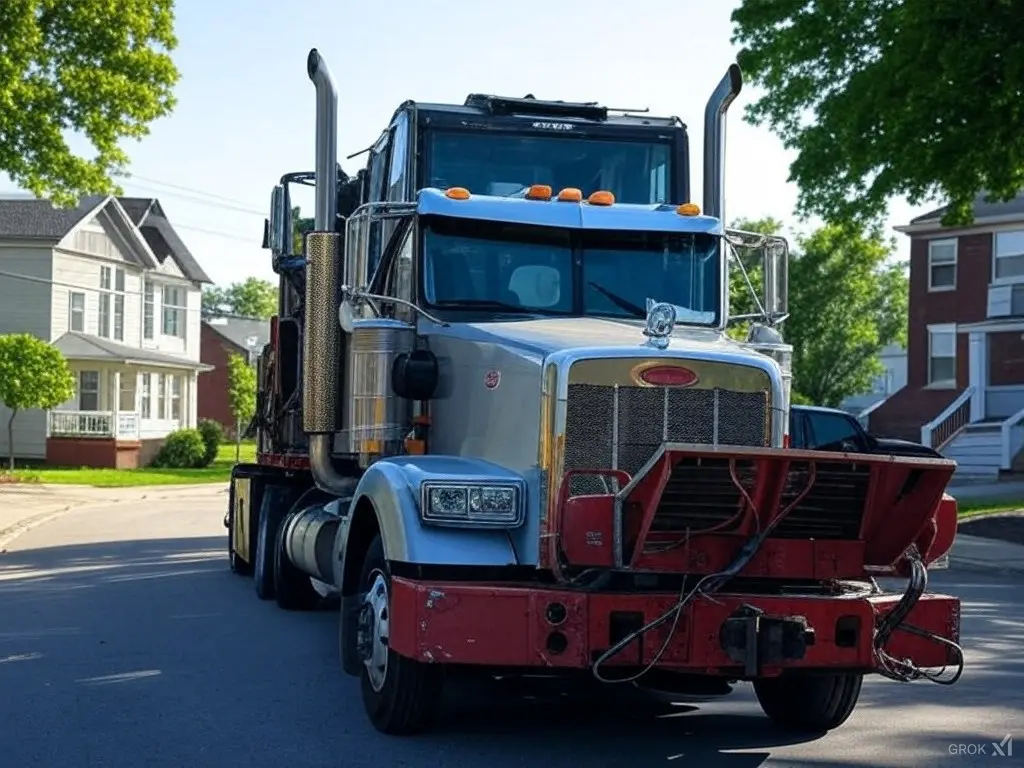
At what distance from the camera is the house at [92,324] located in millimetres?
47719

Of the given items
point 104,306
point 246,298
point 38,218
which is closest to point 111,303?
point 104,306

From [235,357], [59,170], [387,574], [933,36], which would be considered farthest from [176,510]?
[235,357]

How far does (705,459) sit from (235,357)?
186ft

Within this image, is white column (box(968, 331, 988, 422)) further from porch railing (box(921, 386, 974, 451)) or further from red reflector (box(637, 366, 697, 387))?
red reflector (box(637, 366, 697, 387))

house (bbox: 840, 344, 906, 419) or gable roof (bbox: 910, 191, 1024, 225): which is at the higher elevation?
gable roof (bbox: 910, 191, 1024, 225)

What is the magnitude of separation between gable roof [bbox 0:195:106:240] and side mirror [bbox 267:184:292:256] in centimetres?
3669

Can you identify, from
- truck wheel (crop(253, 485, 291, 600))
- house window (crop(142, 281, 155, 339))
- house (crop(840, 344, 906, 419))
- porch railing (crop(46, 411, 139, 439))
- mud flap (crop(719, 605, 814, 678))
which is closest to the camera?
mud flap (crop(719, 605, 814, 678))

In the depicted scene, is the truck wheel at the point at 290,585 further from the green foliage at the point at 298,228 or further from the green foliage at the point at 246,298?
the green foliage at the point at 246,298

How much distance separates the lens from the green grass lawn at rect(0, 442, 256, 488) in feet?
129

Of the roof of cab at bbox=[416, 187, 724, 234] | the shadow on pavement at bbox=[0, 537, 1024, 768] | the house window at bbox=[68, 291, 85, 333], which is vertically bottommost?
the shadow on pavement at bbox=[0, 537, 1024, 768]

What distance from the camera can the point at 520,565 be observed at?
298 inches

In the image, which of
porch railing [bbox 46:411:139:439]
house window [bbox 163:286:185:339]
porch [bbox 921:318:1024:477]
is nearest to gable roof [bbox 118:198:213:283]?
house window [bbox 163:286:185:339]

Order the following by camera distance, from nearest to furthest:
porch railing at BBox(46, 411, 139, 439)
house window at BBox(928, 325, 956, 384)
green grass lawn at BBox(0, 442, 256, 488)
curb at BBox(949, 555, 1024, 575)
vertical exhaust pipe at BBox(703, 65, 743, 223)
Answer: vertical exhaust pipe at BBox(703, 65, 743, 223), curb at BBox(949, 555, 1024, 575), green grass lawn at BBox(0, 442, 256, 488), house window at BBox(928, 325, 956, 384), porch railing at BBox(46, 411, 139, 439)

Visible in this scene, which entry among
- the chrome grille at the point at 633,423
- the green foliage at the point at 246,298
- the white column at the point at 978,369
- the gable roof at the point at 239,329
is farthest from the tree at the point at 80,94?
the green foliage at the point at 246,298
